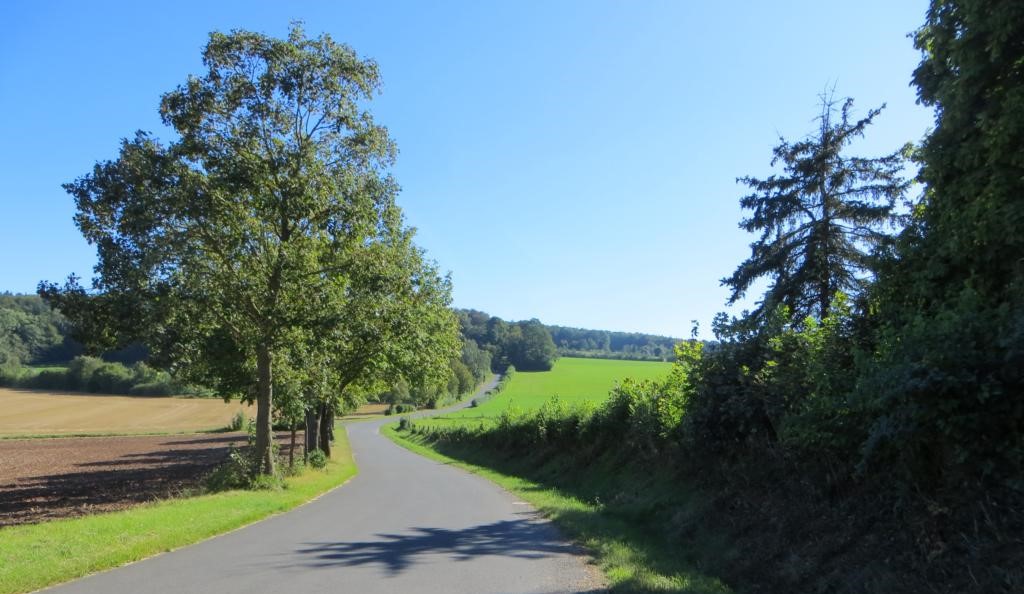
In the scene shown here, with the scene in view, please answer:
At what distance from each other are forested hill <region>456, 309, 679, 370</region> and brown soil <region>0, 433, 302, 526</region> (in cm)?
6933

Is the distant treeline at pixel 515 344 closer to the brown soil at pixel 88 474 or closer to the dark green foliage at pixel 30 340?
the dark green foliage at pixel 30 340

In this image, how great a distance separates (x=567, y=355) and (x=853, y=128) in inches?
5516

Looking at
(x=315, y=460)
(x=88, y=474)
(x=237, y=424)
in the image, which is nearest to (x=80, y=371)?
(x=237, y=424)

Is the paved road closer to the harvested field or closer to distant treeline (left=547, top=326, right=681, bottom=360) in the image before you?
the harvested field

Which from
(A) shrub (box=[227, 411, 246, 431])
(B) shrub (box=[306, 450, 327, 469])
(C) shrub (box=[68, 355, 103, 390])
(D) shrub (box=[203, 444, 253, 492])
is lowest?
(A) shrub (box=[227, 411, 246, 431])

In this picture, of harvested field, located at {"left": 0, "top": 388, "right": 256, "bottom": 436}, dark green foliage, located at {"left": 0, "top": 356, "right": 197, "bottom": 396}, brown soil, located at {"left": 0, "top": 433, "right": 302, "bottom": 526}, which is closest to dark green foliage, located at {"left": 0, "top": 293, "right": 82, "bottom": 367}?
dark green foliage, located at {"left": 0, "top": 356, "right": 197, "bottom": 396}

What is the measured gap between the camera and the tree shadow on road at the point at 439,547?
8.77 meters

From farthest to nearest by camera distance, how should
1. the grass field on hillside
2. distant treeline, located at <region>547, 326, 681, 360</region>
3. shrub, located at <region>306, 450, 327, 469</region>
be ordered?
distant treeline, located at <region>547, 326, 681, 360</region> → the grass field on hillside → shrub, located at <region>306, 450, 327, 469</region>

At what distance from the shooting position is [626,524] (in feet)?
39.0

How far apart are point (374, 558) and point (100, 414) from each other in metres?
81.9

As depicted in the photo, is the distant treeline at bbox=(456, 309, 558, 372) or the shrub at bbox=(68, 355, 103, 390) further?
the distant treeline at bbox=(456, 309, 558, 372)

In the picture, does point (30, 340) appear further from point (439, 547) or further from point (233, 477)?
point (439, 547)

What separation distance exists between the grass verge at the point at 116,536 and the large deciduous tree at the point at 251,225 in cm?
476

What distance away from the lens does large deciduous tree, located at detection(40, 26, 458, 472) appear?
16.4 meters
